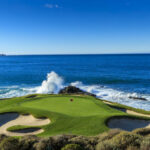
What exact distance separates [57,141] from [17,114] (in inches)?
301

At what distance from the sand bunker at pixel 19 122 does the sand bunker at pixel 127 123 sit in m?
4.84

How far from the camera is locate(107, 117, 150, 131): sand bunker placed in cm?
1043

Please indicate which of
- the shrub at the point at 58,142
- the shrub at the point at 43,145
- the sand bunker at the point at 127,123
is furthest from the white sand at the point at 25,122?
the sand bunker at the point at 127,123

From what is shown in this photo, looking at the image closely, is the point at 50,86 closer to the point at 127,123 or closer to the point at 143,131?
the point at 127,123

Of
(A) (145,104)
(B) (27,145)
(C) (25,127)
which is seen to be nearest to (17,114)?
(C) (25,127)

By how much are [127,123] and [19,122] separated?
850cm

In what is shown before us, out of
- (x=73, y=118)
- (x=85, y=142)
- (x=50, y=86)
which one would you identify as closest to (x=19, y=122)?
(x=73, y=118)

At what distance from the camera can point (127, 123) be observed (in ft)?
36.0

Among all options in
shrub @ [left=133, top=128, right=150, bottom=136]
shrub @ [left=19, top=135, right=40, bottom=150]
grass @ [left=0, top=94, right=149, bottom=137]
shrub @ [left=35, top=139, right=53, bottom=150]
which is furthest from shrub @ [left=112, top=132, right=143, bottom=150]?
shrub @ [left=19, top=135, right=40, bottom=150]

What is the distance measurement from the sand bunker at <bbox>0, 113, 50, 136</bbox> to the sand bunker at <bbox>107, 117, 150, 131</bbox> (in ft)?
15.9

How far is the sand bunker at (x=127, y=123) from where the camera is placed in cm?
1043

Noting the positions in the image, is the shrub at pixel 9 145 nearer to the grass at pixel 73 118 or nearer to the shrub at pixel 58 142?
the shrub at pixel 58 142

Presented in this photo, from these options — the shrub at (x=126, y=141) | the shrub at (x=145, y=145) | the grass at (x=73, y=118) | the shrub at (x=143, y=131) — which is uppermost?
the shrub at (x=145, y=145)

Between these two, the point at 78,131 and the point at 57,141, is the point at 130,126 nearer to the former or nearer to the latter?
the point at 78,131
